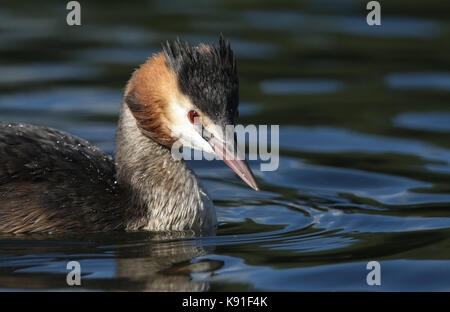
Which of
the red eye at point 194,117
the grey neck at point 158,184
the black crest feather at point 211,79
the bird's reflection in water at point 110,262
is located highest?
the black crest feather at point 211,79

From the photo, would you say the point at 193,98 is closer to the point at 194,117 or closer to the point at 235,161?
the point at 194,117

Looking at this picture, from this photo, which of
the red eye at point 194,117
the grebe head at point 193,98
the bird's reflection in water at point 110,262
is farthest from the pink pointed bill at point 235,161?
the bird's reflection in water at point 110,262

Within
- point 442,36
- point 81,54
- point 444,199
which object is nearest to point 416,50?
point 442,36

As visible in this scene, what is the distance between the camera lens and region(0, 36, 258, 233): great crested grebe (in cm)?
841

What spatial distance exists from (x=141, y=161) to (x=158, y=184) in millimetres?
244

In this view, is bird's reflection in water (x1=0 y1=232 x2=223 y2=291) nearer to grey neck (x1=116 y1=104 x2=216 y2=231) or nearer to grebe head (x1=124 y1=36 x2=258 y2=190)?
grey neck (x1=116 y1=104 x2=216 y2=231)

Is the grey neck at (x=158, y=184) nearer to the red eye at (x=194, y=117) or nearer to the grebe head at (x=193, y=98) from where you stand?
the grebe head at (x=193, y=98)

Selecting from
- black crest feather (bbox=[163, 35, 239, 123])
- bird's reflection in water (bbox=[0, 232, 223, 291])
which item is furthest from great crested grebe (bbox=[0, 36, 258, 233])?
bird's reflection in water (bbox=[0, 232, 223, 291])

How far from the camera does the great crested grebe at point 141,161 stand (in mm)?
8406

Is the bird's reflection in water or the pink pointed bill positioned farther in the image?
the pink pointed bill

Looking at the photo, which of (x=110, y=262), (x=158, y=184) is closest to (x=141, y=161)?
(x=158, y=184)

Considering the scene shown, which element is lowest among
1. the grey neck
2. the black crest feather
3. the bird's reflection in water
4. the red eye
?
the bird's reflection in water

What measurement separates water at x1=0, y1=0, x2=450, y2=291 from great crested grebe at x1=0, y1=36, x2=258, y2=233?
0.20 m

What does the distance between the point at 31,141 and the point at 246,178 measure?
5.92ft
